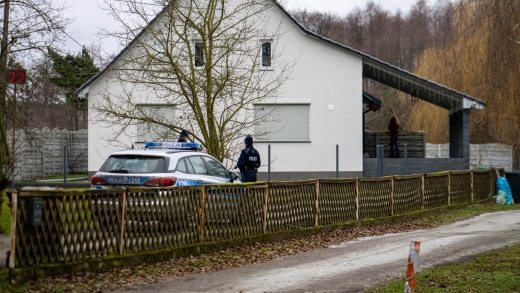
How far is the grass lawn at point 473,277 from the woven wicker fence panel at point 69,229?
371cm

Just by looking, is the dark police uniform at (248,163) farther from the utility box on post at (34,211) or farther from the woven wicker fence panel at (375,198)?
the utility box on post at (34,211)

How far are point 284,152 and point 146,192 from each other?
17874 mm

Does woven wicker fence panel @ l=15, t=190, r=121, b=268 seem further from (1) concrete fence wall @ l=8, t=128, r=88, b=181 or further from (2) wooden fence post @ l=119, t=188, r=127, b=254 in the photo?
(1) concrete fence wall @ l=8, t=128, r=88, b=181

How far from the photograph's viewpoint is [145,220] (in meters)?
10.6

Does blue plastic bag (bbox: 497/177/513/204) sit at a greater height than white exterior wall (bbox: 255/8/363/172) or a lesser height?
lesser

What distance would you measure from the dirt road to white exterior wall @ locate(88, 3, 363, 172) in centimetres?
1170

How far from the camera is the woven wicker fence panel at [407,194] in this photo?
18578 mm

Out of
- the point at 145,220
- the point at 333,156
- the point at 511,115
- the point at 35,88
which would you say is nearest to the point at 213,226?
the point at 145,220

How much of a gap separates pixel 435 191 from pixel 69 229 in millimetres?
13860

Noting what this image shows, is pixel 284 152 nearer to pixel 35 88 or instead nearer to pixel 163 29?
pixel 163 29

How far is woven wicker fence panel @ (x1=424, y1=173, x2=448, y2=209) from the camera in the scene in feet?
66.6

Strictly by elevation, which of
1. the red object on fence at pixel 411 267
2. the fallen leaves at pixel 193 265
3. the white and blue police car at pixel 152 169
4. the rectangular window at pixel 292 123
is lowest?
the fallen leaves at pixel 193 265

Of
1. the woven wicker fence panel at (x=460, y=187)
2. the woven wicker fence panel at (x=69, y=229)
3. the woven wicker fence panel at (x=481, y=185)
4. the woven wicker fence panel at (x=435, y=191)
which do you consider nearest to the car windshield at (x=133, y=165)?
the woven wicker fence panel at (x=69, y=229)

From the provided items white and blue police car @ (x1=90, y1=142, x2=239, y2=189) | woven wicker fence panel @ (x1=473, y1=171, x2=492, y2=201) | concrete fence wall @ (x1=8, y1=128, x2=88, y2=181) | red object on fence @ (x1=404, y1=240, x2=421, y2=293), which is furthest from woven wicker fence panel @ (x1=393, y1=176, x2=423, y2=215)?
concrete fence wall @ (x1=8, y1=128, x2=88, y2=181)
